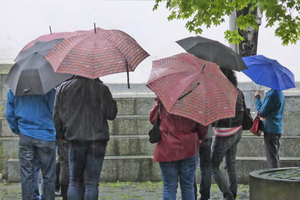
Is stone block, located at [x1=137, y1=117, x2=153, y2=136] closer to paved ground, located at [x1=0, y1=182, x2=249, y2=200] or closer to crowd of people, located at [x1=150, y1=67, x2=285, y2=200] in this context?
paved ground, located at [x1=0, y1=182, x2=249, y2=200]

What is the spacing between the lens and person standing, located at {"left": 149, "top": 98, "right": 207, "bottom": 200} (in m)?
4.34

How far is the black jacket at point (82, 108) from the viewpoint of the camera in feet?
14.3

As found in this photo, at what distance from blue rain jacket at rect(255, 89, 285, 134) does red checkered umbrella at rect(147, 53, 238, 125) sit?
7.31ft

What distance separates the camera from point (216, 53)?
4.95 m

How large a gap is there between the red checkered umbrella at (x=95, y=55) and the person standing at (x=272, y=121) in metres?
2.71

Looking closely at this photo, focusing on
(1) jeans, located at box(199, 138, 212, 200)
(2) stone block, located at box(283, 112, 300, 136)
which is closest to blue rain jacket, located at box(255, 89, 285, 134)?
(1) jeans, located at box(199, 138, 212, 200)

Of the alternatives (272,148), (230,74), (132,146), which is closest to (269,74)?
(230,74)

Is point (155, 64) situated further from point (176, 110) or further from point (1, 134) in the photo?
point (1, 134)

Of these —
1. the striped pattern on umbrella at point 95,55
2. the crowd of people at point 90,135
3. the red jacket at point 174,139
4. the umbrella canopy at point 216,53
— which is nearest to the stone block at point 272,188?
the crowd of people at point 90,135

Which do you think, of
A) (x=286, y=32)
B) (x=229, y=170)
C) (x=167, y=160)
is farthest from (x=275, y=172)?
(x=286, y=32)

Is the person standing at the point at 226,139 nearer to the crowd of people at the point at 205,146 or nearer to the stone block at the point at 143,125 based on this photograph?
the crowd of people at the point at 205,146

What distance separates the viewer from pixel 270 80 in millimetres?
5977

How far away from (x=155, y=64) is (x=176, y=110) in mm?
781

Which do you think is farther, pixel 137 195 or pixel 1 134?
pixel 1 134
